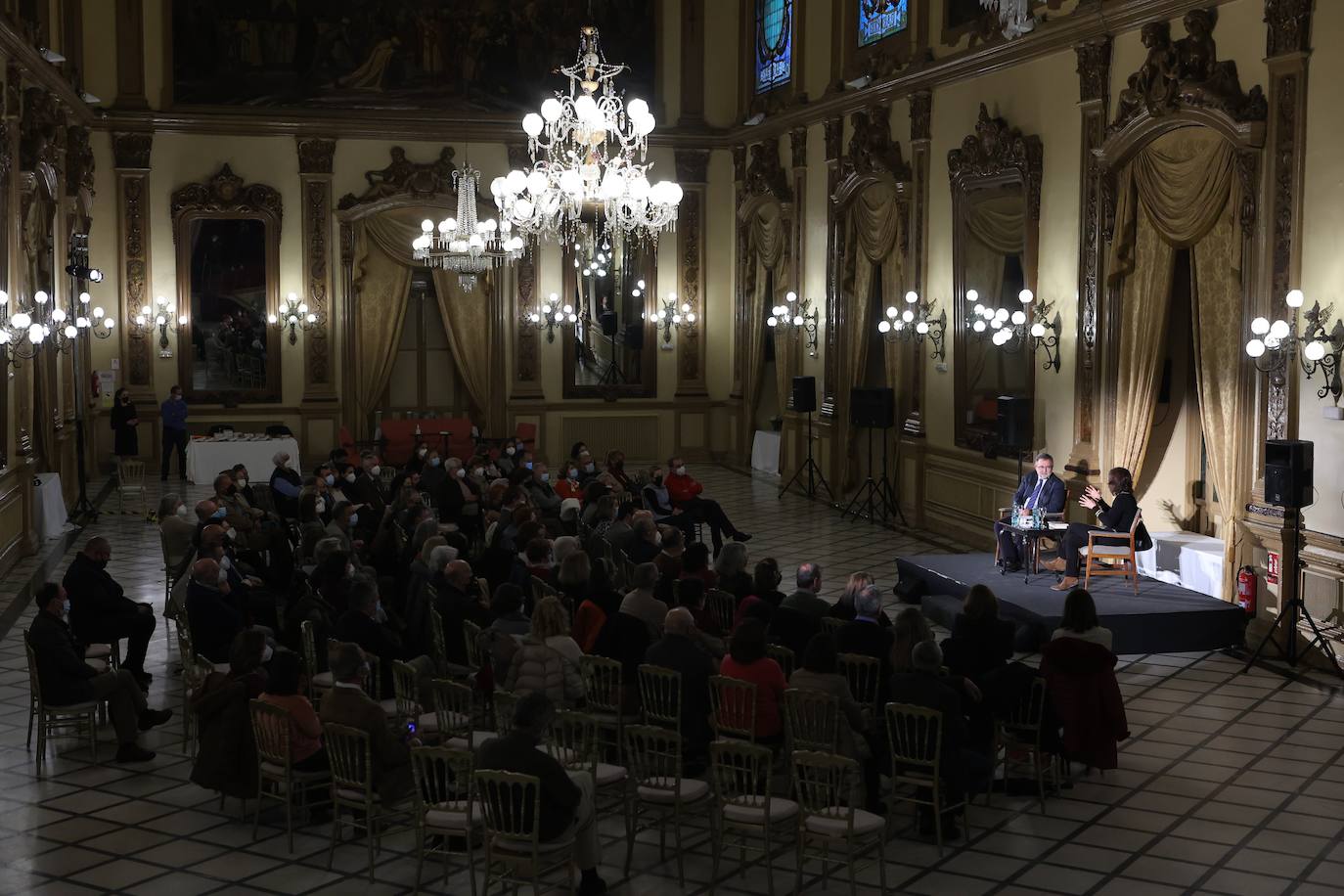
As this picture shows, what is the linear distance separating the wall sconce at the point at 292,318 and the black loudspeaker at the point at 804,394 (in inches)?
297

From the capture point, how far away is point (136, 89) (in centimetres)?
2014

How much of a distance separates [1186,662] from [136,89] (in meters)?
16.6

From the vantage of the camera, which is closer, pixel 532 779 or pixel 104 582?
pixel 532 779

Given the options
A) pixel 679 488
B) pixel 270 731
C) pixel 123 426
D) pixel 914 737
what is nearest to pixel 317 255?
pixel 123 426

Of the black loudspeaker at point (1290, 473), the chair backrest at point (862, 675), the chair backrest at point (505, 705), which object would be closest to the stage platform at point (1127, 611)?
the black loudspeaker at point (1290, 473)

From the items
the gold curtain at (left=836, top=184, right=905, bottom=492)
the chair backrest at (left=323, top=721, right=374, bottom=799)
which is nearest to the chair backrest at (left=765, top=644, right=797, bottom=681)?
the chair backrest at (left=323, top=721, right=374, bottom=799)

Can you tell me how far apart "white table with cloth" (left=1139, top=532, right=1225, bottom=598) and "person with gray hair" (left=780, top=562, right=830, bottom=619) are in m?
4.16

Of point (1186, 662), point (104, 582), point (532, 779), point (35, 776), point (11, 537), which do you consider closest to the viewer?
point (532, 779)

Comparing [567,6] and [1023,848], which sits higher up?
[567,6]

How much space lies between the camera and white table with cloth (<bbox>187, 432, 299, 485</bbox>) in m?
18.8

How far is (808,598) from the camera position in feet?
27.1

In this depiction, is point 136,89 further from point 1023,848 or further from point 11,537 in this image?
point 1023,848

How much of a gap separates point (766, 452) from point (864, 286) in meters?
4.22

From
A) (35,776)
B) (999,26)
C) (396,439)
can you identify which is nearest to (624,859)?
(35,776)
